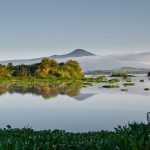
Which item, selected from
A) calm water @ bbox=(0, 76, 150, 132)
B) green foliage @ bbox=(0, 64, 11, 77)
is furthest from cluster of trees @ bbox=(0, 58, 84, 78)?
calm water @ bbox=(0, 76, 150, 132)

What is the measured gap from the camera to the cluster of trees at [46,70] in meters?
90.6

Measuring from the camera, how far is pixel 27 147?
5.55m

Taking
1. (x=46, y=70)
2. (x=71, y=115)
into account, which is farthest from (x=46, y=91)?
(x=46, y=70)

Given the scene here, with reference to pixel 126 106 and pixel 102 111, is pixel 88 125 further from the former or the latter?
pixel 126 106

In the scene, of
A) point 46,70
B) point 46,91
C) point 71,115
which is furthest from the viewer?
point 46,70

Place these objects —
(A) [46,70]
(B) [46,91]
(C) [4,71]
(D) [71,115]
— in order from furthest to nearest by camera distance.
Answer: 1. (C) [4,71]
2. (A) [46,70]
3. (B) [46,91]
4. (D) [71,115]

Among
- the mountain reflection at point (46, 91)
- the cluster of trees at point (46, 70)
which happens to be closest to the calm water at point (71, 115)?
the mountain reflection at point (46, 91)

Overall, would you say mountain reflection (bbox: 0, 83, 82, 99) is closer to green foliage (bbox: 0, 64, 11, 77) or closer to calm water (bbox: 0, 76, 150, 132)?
calm water (bbox: 0, 76, 150, 132)

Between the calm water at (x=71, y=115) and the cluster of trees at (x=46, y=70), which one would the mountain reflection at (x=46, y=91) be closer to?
the calm water at (x=71, y=115)

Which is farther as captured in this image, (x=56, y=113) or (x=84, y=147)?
(x=56, y=113)

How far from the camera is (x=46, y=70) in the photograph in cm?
9094

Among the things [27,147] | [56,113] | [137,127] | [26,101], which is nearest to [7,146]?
[27,147]

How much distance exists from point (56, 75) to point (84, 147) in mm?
85499

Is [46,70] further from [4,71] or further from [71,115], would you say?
[71,115]
